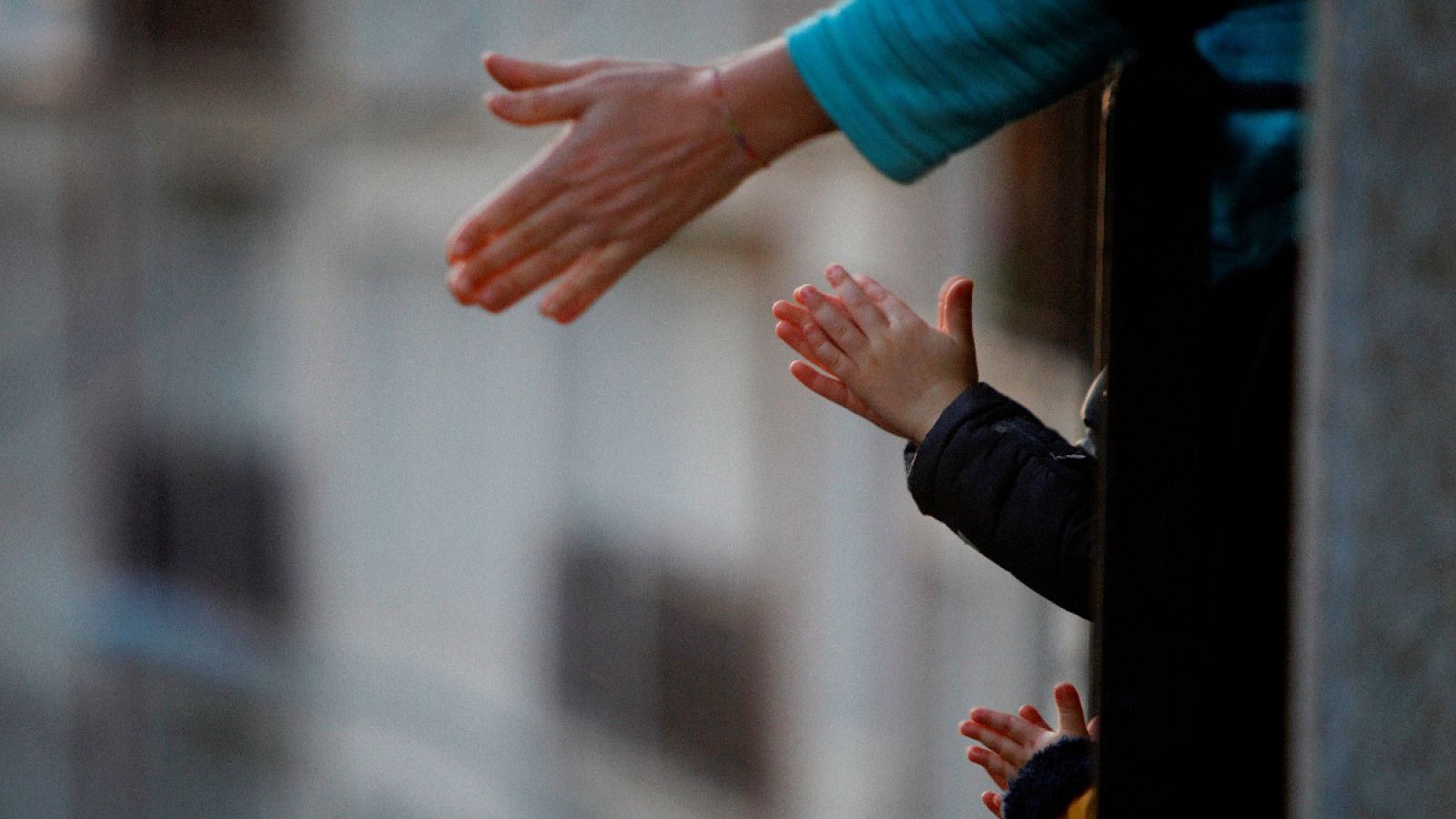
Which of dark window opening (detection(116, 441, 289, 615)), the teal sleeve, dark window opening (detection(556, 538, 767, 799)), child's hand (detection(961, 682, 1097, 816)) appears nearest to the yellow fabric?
child's hand (detection(961, 682, 1097, 816))

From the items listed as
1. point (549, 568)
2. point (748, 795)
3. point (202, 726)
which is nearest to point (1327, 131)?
point (748, 795)

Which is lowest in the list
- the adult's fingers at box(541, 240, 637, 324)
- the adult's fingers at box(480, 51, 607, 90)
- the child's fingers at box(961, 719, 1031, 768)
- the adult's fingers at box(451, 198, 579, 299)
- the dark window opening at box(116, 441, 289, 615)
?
the dark window opening at box(116, 441, 289, 615)

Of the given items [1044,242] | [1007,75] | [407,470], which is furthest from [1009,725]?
[407,470]

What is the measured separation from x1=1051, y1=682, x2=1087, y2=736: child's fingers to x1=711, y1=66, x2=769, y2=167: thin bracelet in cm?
15

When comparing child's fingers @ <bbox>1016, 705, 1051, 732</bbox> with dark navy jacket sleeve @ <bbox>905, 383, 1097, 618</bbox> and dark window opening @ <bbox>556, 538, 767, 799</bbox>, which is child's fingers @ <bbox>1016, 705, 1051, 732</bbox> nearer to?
dark navy jacket sleeve @ <bbox>905, 383, 1097, 618</bbox>

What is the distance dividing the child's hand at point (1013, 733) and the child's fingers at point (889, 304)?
0.08 meters

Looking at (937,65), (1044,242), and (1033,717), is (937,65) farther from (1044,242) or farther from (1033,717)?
(1044,242)

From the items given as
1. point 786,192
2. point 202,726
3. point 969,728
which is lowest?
point 202,726

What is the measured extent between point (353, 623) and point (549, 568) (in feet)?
1.48

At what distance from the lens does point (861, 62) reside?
0.33m

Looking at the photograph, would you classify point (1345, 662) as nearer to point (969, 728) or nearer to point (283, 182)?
point (969, 728)

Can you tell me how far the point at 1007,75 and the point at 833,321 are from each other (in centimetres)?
7

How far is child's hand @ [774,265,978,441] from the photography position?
0.97ft

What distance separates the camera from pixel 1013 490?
11.1 inches
